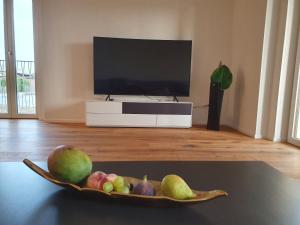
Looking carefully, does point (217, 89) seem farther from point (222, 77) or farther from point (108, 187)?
point (108, 187)

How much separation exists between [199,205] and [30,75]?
486cm

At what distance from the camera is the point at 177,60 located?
4500 millimetres

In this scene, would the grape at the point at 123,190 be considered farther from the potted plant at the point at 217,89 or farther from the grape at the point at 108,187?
the potted plant at the point at 217,89

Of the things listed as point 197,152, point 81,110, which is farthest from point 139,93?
point 197,152

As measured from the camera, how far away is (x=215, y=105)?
14.3 feet

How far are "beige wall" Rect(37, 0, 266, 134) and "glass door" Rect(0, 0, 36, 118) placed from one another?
0.98ft

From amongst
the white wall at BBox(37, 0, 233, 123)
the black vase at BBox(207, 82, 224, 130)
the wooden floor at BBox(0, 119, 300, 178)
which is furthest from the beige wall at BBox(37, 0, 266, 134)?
the wooden floor at BBox(0, 119, 300, 178)

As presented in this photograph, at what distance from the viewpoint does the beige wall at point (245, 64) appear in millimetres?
3979

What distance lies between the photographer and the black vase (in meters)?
4.32

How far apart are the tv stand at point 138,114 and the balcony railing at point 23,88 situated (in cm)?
134

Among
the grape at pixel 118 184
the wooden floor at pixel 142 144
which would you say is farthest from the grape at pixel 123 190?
the wooden floor at pixel 142 144

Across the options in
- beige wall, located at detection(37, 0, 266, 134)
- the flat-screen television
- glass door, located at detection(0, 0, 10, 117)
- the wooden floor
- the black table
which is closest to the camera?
the black table

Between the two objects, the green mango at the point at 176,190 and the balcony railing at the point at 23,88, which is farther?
the balcony railing at the point at 23,88

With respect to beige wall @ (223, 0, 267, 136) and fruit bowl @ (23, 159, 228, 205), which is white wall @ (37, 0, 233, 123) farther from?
fruit bowl @ (23, 159, 228, 205)
